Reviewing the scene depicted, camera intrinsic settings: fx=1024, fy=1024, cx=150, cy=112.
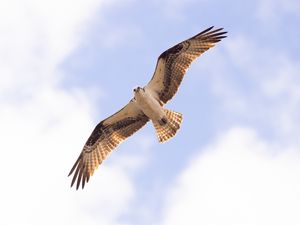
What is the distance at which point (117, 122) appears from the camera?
2769 centimetres

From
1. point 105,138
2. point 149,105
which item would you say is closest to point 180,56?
point 149,105

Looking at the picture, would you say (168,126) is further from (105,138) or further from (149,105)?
(105,138)

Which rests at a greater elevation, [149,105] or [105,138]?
[105,138]

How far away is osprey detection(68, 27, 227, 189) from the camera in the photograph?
26.3m

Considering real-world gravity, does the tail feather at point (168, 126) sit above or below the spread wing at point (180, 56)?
below

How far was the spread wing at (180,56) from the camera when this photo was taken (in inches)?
1035

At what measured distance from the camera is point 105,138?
1098 inches

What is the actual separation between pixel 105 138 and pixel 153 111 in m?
2.02

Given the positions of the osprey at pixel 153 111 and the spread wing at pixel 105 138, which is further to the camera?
the spread wing at pixel 105 138

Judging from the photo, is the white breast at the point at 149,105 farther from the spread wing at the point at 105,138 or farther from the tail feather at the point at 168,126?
the spread wing at the point at 105,138

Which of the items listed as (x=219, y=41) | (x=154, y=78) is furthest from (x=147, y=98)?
(x=219, y=41)

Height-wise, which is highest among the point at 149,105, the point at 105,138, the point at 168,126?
the point at 105,138

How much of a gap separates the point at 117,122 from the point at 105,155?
95cm

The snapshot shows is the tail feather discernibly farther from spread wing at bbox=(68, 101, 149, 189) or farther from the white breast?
spread wing at bbox=(68, 101, 149, 189)
